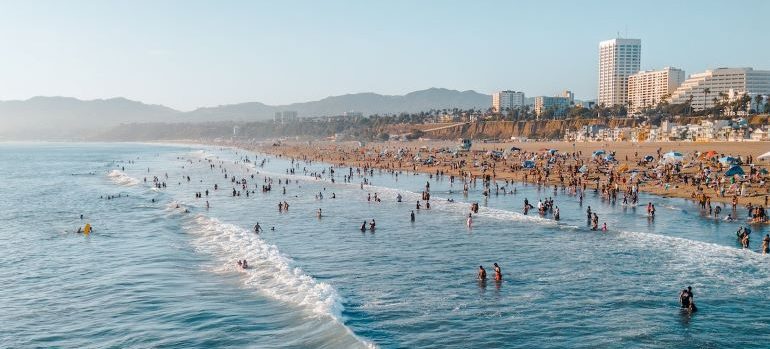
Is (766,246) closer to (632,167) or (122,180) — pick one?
(632,167)

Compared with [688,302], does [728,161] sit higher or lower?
higher

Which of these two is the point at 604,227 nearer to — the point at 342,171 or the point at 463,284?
the point at 463,284

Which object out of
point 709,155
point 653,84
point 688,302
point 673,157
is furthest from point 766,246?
point 653,84

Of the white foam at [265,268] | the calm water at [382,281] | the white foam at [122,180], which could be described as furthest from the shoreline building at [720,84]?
the white foam at [265,268]

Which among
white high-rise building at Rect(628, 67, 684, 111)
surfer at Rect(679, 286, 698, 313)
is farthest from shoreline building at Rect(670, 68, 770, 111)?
surfer at Rect(679, 286, 698, 313)

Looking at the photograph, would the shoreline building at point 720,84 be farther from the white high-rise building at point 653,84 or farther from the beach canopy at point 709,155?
the beach canopy at point 709,155

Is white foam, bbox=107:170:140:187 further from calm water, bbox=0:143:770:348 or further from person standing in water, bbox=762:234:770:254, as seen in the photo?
person standing in water, bbox=762:234:770:254
